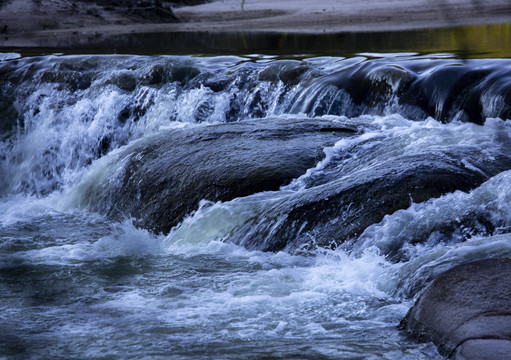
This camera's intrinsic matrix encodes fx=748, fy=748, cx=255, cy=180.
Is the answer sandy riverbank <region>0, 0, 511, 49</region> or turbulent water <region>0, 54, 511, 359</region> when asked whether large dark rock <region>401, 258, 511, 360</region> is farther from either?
sandy riverbank <region>0, 0, 511, 49</region>

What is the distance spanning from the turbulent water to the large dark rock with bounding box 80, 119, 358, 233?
0.49 feet

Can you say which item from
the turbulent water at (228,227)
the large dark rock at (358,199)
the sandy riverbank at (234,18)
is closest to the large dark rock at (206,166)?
the turbulent water at (228,227)

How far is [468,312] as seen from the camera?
3.48 meters

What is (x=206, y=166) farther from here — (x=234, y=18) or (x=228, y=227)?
(x=234, y=18)

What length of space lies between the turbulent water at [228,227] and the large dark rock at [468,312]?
11cm

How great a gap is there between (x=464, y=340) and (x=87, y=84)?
805 cm

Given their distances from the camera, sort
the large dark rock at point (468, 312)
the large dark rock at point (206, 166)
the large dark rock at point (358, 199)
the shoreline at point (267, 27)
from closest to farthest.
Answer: the large dark rock at point (468, 312), the large dark rock at point (358, 199), the large dark rock at point (206, 166), the shoreline at point (267, 27)

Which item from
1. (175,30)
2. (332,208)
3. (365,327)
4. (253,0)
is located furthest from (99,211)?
(253,0)

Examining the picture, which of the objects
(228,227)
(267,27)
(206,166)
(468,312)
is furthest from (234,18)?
(468,312)

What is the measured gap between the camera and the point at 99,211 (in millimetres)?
7109

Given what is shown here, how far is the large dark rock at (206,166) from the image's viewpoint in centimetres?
615

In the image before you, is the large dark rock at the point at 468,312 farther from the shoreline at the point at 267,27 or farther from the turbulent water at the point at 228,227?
the shoreline at the point at 267,27

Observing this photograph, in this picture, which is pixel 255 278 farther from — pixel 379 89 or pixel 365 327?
pixel 379 89

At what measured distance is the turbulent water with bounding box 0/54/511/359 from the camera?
13.0ft
